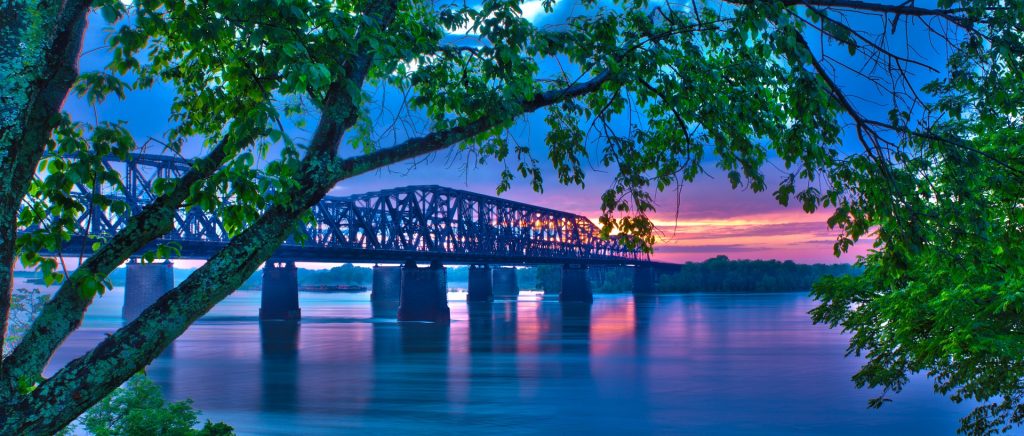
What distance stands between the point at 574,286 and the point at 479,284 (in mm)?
21840

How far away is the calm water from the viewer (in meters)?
38.5

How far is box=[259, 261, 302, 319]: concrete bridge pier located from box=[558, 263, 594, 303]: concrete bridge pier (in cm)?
8226

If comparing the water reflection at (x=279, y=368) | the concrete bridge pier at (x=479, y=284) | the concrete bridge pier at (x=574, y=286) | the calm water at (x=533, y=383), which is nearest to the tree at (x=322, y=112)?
the calm water at (x=533, y=383)

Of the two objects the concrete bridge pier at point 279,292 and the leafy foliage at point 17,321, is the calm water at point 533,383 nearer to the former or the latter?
the leafy foliage at point 17,321

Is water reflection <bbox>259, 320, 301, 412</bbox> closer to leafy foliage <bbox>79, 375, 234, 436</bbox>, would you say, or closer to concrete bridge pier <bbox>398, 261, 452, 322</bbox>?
concrete bridge pier <bbox>398, 261, 452, 322</bbox>

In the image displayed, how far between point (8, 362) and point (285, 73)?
3.56m

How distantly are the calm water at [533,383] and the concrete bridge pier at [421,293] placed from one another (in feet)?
37.7

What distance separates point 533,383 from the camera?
52.8 metres

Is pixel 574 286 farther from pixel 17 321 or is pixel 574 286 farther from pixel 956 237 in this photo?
pixel 956 237

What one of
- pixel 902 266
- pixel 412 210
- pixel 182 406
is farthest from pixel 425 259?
pixel 902 266

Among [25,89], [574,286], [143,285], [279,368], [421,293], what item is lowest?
[279,368]

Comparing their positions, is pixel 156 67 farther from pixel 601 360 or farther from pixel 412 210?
pixel 412 210

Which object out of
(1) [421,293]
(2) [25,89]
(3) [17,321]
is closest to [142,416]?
(2) [25,89]

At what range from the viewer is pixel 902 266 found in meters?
9.70
